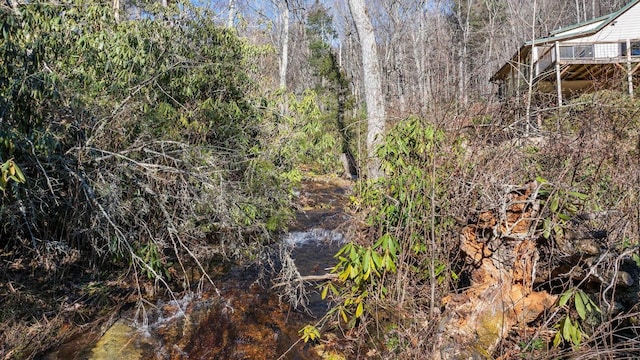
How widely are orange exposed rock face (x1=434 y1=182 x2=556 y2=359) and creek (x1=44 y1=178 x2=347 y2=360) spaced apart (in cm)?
136

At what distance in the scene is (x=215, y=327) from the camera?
4086mm

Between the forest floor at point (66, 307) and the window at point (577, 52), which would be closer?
the forest floor at point (66, 307)

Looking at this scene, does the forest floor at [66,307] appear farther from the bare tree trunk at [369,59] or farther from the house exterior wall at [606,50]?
the house exterior wall at [606,50]

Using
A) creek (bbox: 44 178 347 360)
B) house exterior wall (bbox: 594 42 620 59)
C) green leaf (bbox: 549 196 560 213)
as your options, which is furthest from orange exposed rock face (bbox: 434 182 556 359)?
house exterior wall (bbox: 594 42 620 59)

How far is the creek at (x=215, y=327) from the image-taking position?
11.9ft

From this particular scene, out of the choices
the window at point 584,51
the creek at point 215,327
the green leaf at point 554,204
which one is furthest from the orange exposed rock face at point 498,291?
the window at point 584,51

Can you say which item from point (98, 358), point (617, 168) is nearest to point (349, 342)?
point (98, 358)

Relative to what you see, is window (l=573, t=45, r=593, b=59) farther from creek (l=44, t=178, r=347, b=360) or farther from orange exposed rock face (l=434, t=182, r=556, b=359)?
creek (l=44, t=178, r=347, b=360)

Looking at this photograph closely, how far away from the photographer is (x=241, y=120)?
616cm

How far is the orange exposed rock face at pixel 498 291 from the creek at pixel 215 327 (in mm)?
1355

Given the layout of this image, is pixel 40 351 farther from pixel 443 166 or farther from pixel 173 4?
pixel 173 4

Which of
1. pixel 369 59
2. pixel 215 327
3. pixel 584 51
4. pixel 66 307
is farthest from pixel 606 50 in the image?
pixel 66 307

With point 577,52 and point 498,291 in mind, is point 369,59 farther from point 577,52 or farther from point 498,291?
point 577,52

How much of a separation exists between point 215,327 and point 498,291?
2864 millimetres
